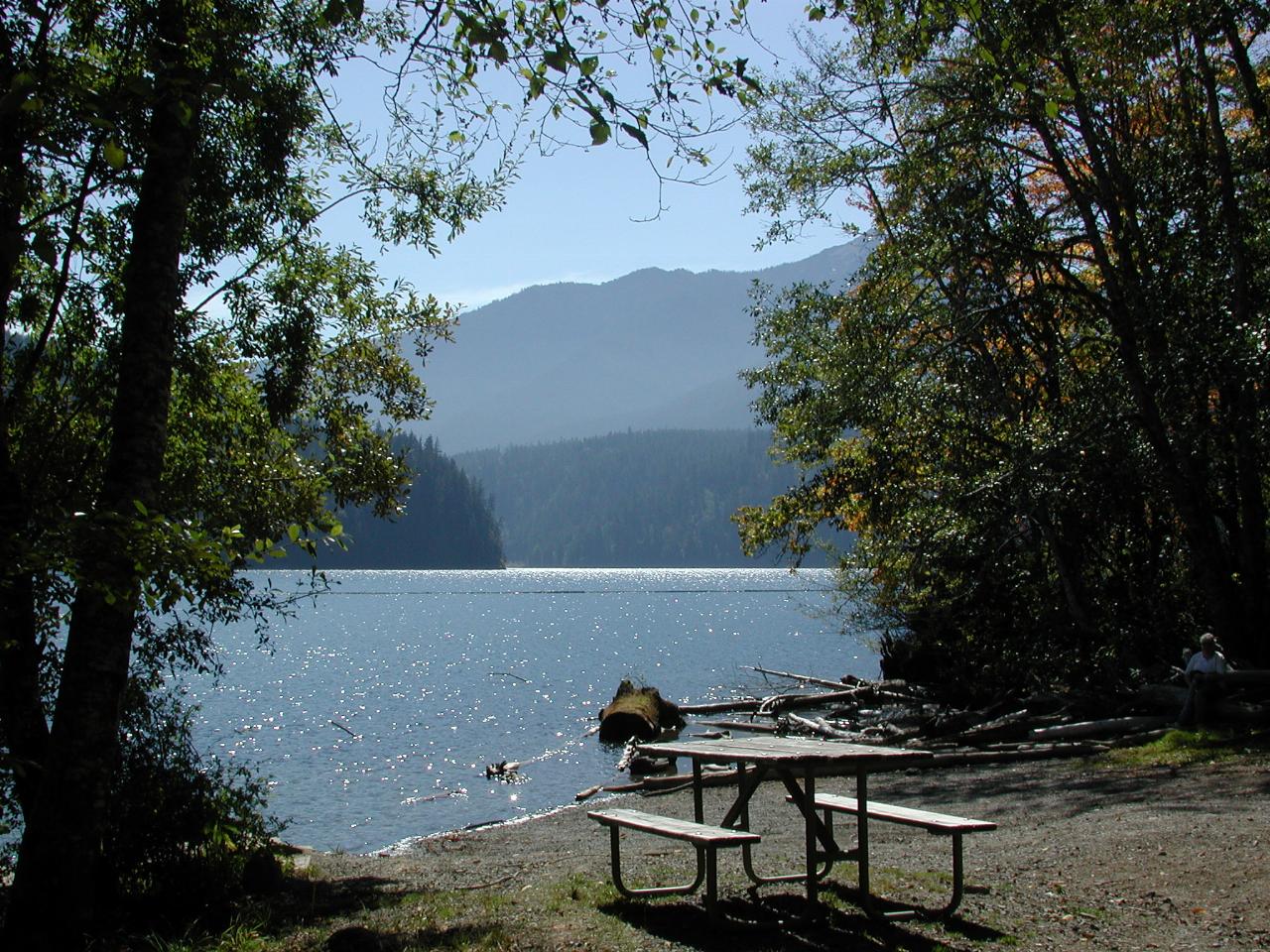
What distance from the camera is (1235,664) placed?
57.7ft

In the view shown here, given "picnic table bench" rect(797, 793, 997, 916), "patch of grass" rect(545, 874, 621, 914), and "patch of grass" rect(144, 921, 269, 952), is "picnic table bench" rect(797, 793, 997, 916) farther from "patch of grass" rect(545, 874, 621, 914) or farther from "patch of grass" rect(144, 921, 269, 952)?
"patch of grass" rect(144, 921, 269, 952)

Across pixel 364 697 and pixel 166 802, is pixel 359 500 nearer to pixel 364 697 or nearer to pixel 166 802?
pixel 166 802

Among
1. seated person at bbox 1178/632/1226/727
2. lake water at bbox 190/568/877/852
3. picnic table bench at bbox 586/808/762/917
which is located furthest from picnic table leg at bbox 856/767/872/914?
seated person at bbox 1178/632/1226/727

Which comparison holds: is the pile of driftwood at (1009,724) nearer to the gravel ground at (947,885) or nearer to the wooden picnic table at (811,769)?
the gravel ground at (947,885)

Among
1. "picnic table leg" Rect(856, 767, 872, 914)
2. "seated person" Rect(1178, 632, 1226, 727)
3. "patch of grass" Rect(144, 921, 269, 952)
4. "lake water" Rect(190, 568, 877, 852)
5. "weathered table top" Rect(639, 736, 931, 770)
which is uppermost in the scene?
"weathered table top" Rect(639, 736, 931, 770)

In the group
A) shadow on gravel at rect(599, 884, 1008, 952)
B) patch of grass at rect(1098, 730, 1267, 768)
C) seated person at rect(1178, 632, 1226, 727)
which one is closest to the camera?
shadow on gravel at rect(599, 884, 1008, 952)

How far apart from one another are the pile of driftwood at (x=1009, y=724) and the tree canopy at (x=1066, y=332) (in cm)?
99

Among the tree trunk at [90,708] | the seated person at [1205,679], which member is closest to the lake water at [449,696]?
the tree trunk at [90,708]

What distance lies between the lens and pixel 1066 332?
68.9 ft

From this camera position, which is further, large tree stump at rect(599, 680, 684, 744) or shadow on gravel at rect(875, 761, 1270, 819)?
large tree stump at rect(599, 680, 684, 744)

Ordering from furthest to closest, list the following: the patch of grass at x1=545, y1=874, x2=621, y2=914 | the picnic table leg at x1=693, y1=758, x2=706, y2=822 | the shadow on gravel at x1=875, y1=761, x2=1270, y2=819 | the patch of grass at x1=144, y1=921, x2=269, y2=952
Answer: the shadow on gravel at x1=875, y1=761, x2=1270, y2=819 → the picnic table leg at x1=693, y1=758, x2=706, y2=822 → the patch of grass at x1=545, y1=874, x2=621, y2=914 → the patch of grass at x1=144, y1=921, x2=269, y2=952

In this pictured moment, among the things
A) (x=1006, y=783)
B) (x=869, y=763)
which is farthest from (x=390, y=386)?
(x=1006, y=783)

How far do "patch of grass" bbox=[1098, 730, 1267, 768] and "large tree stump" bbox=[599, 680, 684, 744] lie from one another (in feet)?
40.5

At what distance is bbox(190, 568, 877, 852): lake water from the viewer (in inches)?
821
